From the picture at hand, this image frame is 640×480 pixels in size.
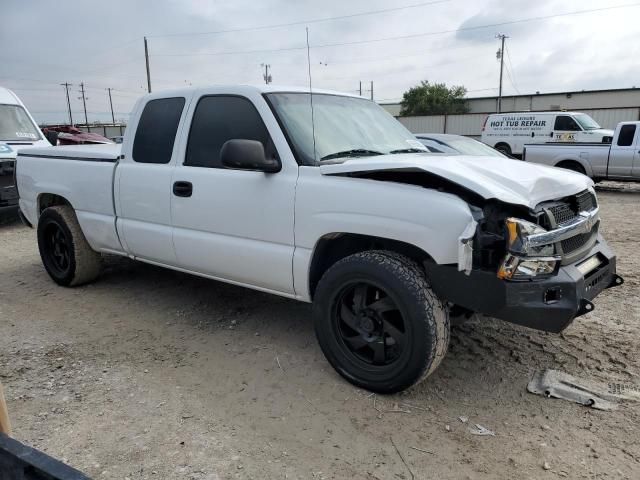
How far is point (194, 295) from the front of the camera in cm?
516

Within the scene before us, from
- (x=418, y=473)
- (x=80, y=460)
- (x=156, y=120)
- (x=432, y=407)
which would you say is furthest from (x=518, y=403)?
(x=156, y=120)

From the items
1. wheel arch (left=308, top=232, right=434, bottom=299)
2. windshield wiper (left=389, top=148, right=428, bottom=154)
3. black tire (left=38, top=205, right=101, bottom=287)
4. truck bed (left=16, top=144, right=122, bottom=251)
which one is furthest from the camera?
black tire (left=38, top=205, right=101, bottom=287)

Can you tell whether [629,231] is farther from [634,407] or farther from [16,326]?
[16,326]

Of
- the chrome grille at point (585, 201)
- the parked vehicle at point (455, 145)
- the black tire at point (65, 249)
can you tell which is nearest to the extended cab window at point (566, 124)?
the parked vehicle at point (455, 145)

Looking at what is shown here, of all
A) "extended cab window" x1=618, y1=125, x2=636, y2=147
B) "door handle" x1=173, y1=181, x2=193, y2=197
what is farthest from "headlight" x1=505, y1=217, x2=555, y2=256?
"extended cab window" x1=618, y1=125, x2=636, y2=147

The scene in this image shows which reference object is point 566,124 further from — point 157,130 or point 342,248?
point 342,248

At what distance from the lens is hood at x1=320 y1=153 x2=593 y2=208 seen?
2.78m

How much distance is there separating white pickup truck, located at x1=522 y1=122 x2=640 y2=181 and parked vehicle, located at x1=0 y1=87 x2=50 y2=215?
11.8 meters

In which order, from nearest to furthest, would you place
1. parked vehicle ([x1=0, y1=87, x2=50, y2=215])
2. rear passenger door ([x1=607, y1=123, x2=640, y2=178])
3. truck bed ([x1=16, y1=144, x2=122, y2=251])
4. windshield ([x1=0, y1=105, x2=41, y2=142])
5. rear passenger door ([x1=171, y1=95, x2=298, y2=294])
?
1. rear passenger door ([x1=171, y1=95, x2=298, y2=294])
2. truck bed ([x1=16, y1=144, x2=122, y2=251])
3. parked vehicle ([x1=0, y1=87, x2=50, y2=215])
4. windshield ([x1=0, y1=105, x2=41, y2=142])
5. rear passenger door ([x1=607, y1=123, x2=640, y2=178])

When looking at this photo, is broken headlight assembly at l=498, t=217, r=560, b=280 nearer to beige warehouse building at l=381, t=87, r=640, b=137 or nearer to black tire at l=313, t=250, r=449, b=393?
black tire at l=313, t=250, r=449, b=393

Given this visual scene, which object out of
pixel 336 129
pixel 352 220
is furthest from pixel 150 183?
pixel 352 220

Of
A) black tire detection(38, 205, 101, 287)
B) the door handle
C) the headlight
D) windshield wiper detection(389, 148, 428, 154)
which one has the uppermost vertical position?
windshield wiper detection(389, 148, 428, 154)

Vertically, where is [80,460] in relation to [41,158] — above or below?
below

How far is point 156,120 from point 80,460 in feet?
9.16
